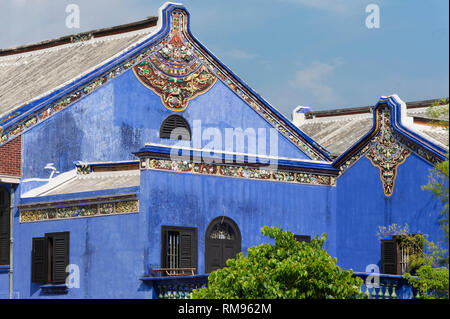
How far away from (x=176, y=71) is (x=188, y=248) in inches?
286

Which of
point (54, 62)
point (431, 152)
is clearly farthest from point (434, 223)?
point (54, 62)

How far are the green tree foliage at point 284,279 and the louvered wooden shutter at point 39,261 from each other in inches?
287

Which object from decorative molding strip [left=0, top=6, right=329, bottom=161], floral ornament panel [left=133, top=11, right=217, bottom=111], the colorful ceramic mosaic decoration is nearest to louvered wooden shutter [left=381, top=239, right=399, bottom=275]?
decorative molding strip [left=0, top=6, right=329, bottom=161]

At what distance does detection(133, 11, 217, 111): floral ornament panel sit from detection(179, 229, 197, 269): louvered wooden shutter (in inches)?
249

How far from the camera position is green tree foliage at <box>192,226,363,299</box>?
18.4 m

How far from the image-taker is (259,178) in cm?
2575

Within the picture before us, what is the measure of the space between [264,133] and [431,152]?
6.94 meters

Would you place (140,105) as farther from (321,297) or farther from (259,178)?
(321,297)

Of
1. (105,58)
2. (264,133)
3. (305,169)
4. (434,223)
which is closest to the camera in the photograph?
(434,223)

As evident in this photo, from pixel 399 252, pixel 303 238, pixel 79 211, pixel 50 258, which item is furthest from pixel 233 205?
pixel 50 258

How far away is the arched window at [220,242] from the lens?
2427 centimetres

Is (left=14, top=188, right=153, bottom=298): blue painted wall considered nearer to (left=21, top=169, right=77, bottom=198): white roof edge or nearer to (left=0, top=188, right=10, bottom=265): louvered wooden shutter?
(left=21, top=169, right=77, bottom=198): white roof edge

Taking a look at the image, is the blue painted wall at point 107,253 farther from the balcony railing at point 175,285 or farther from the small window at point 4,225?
the small window at point 4,225
